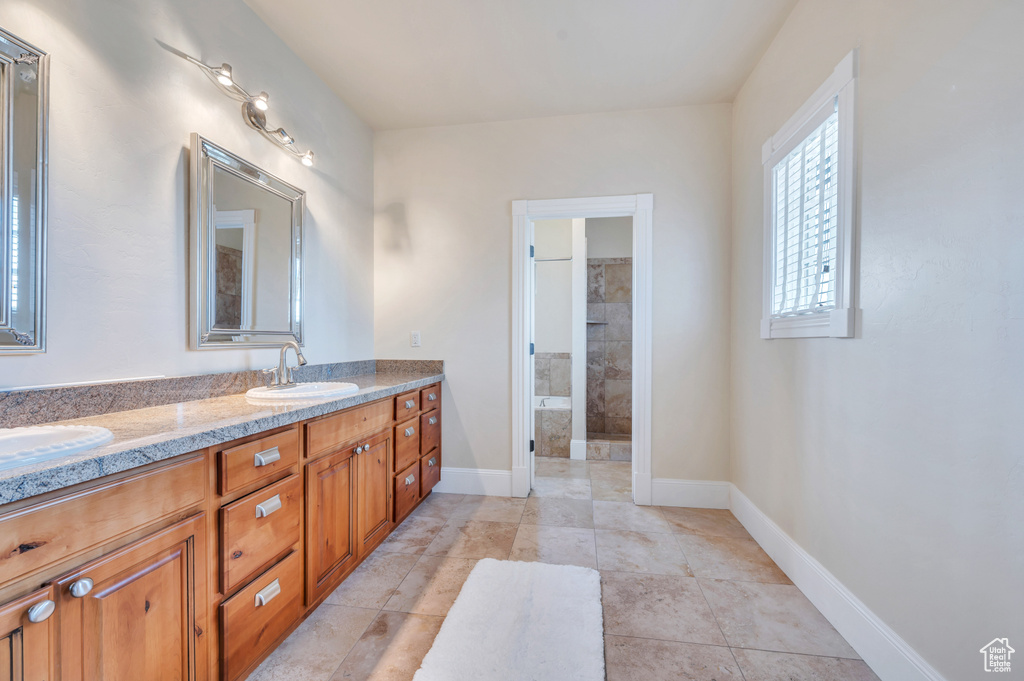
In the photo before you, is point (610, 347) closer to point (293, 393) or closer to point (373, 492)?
point (373, 492)

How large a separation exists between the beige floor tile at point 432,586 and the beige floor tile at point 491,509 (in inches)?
20.9

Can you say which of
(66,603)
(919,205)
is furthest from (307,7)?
(919,205)

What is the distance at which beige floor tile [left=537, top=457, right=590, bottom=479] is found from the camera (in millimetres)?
3479

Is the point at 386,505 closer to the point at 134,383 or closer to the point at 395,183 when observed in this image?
the point at 134,383

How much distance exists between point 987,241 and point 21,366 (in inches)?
99.1

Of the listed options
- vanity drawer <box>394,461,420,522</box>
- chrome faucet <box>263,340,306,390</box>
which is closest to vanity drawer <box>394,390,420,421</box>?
vanity drawer <box>394,461,420,522</box>

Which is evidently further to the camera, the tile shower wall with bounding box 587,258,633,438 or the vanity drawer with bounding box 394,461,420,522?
the tile shower wall with bounding box 587,258,633,438

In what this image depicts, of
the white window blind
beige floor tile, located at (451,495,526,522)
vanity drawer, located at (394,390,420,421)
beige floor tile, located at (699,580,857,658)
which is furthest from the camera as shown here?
beige floor tile, located at (451,495,526,522)

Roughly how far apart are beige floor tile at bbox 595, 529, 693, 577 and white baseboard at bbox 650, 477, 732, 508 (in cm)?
48

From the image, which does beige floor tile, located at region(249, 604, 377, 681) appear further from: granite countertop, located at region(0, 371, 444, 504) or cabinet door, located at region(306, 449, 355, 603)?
granite countertop, located at region(0, 371, 444, 504)

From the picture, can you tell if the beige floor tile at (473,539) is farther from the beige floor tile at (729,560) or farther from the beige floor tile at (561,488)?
the beige floor tile at (729,560)

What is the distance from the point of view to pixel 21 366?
1.16m

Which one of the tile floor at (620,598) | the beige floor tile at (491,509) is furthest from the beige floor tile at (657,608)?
the beige floor tile at (491,509)

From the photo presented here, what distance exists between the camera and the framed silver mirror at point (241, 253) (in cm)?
168
